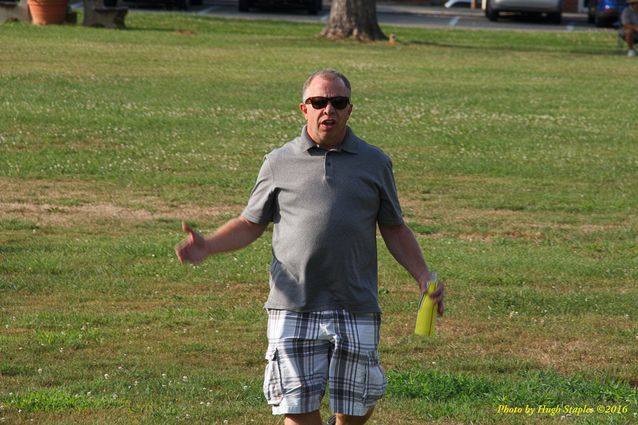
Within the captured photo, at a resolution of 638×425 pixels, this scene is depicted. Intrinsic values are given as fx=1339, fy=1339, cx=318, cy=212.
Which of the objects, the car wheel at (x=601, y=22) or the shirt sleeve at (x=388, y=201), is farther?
the car wheel at (x=601, y=22)

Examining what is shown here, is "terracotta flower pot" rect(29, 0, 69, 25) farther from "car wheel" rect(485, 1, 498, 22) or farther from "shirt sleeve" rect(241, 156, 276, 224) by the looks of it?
"shirt sleeve" rect(241, 156, 276, 224)

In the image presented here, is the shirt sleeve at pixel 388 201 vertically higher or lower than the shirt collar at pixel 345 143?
lower

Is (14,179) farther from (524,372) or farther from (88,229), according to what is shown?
(524,372)

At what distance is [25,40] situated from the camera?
96.2 ft

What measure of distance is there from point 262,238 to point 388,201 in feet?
21.3

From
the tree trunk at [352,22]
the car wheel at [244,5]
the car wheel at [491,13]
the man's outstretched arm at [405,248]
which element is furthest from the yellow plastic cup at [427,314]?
the car wheel at [491,13]

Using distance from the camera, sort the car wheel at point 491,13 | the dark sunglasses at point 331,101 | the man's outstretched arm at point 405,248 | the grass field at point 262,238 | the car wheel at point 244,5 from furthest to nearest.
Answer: the car wheel at point 491,13 < the car wheel at point 244,5 < the grass field at point 262,238 < the man's outstretched arm at point 405,248 < the dark sunglasses at point 331,101

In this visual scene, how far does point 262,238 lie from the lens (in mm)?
12164

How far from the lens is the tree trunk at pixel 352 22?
3362cm

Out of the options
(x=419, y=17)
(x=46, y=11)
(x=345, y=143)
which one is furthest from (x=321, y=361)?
(x=419, y=17)

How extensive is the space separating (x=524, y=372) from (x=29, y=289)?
3805 millimetres

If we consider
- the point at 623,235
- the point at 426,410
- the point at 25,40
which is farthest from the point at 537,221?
the point at 25,40

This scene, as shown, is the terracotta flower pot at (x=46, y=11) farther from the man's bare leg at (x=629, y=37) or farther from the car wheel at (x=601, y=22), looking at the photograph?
the car wheel at (x=601, y=22)

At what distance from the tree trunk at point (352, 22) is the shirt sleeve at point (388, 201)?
92.3 feet
